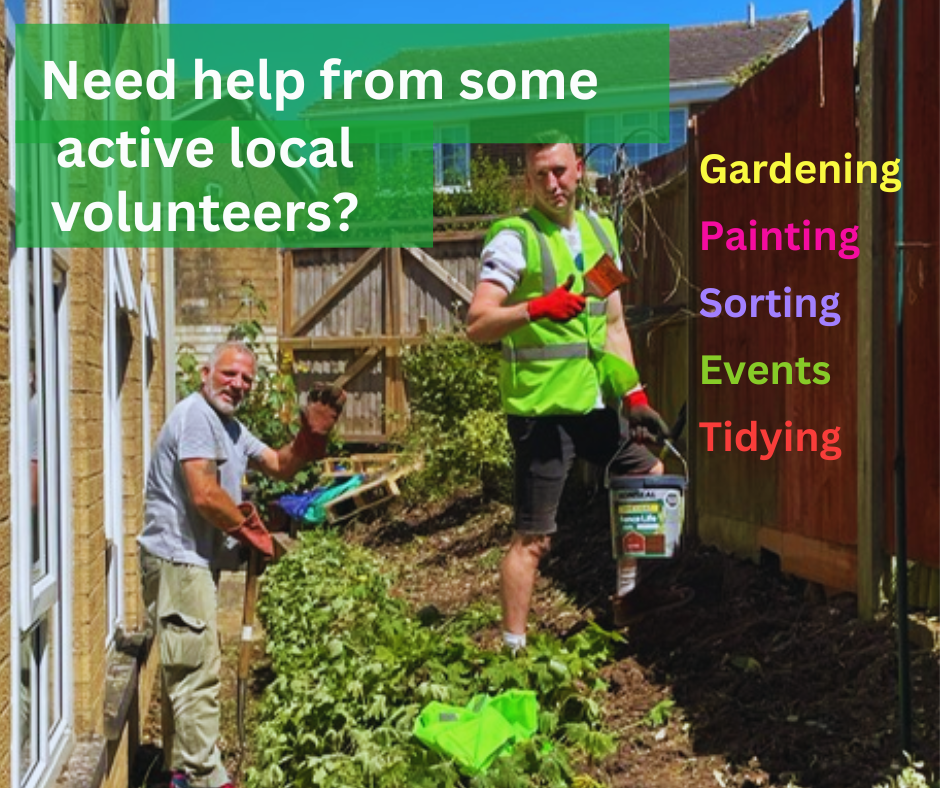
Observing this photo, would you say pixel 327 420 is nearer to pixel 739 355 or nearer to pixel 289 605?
pixel 739 355

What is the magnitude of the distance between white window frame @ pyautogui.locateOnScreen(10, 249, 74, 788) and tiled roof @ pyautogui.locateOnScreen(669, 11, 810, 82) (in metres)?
21.9

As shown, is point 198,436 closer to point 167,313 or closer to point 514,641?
point 514,641

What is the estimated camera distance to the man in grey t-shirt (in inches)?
189

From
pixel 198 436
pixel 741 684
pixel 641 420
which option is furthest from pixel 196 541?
pixel 741 684

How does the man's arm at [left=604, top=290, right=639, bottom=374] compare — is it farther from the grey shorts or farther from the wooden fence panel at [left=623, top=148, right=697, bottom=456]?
the wooden fence panel at [left=623, top=148, right=697, bottom=456]

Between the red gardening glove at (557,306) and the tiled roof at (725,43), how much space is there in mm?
21202

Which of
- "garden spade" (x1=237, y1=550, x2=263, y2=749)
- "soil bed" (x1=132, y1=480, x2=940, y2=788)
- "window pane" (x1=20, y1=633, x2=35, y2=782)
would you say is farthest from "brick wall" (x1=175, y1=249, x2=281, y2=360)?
"window pane" (x1=20, y1=633, x2=35, y2=782)

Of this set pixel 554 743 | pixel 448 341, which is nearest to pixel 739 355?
pixel 554 743

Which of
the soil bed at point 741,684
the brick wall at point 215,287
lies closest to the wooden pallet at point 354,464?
the brick wall at point 215,287

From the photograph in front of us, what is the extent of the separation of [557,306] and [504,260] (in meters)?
0.38

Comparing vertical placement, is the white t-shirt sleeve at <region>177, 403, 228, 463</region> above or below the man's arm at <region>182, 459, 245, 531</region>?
above

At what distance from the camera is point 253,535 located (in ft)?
16.3

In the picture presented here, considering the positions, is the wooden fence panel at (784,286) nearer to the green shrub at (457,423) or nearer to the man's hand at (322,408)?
the man's hand at (322,408)

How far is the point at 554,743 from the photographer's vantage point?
382 centimetres
